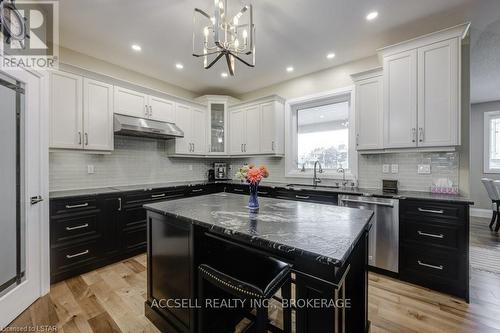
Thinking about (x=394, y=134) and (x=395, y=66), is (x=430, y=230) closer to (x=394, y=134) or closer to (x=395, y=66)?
(x=394, y=134)

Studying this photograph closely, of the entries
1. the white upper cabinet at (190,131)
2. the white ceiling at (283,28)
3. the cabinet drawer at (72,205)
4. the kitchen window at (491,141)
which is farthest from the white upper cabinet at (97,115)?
the kitchen window at (491,141)

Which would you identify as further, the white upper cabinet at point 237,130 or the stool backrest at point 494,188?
the white upper cabinet at point 237,130

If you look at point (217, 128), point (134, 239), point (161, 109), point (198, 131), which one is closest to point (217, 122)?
point (217, 128)

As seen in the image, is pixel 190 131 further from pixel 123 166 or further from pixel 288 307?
pixel 288 307

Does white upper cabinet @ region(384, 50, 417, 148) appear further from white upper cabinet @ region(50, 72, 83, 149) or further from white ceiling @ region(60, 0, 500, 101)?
white upper cabinet @ region(50, 72, 83, 149)

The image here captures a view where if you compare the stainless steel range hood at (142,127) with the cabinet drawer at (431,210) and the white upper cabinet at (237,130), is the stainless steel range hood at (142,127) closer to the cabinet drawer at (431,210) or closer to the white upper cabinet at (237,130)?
Answer: the white upper cabinet at (237,130)

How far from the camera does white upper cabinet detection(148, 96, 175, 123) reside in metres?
3.55

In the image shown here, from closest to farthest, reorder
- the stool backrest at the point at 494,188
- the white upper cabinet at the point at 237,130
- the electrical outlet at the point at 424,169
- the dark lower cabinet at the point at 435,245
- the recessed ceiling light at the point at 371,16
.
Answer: the dark lower cabinet at the point at 435,245 < the recessed ceiling light at the point at 371,16 < the electrical outlet at the point at 424,169 < the stool backrest at the point at 494,188 < the white upper cabinet at the point at 237,130

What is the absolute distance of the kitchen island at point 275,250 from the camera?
937 mm

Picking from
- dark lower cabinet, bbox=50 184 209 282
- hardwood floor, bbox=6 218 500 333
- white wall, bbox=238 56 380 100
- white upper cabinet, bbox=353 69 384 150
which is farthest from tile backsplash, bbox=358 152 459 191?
dark lower cabinet, bbox=50 184 209 282

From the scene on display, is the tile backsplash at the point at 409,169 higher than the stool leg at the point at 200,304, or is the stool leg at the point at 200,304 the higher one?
the tile backsplash at the point at 409,169

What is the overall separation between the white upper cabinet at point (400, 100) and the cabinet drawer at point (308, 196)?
974mm

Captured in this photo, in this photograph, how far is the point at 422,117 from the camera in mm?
2508

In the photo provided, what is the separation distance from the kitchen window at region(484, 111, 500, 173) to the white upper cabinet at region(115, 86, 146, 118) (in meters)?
7.63
